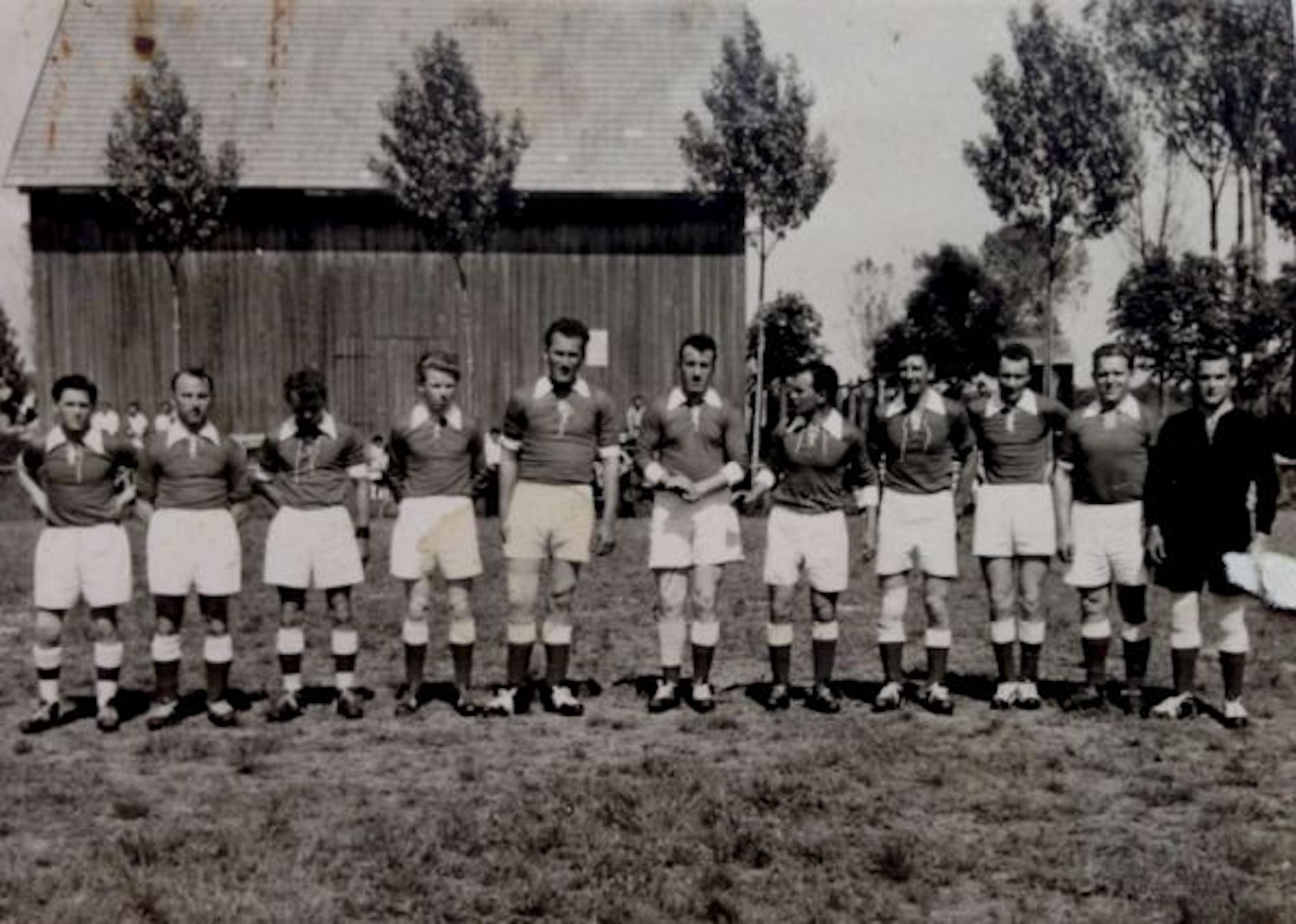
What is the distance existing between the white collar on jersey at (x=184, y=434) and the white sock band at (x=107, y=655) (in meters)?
1.13

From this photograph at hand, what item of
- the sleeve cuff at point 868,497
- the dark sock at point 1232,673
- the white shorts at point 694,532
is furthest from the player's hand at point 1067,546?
the white shorts at point 694,532

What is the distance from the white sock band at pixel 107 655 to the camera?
24.3 feet

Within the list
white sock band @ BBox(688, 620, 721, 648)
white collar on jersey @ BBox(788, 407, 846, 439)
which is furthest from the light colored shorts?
white collar on jersey @ BBox(788, 407, 846, 439)

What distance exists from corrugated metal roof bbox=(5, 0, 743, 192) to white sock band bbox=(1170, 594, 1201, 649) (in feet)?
66.9

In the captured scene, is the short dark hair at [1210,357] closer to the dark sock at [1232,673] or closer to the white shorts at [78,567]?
the dark sock at [1232,673]

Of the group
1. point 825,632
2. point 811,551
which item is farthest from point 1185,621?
point 811,551

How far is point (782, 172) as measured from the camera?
22.1 meters

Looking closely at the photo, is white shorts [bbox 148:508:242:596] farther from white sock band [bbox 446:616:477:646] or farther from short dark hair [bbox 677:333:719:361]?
short dark hair [bbox 677:333:719:361]

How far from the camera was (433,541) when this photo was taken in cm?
749

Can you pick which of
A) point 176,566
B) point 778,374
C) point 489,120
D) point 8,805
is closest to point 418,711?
point 176,566

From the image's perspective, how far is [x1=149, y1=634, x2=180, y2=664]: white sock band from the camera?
7344 mm

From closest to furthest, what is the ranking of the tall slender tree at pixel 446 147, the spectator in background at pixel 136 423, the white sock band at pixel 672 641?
the white sock band at pixel 672 641 < the tall slender tree at pixel 446 147 < the spectator in background at pixel 136 423

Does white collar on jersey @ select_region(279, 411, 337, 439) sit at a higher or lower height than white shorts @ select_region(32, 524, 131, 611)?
higher

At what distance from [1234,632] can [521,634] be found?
12.5 ft
